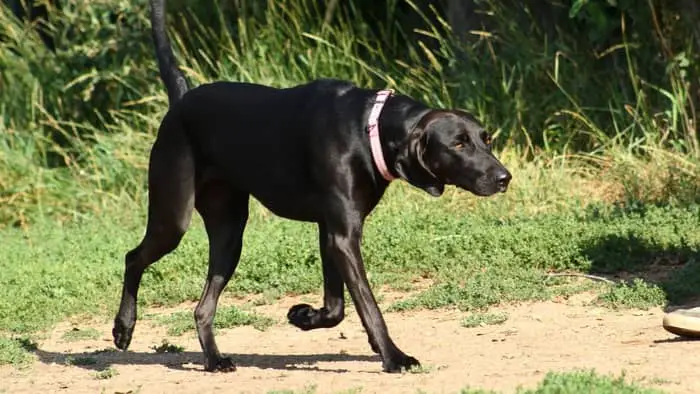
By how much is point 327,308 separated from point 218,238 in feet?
2.02

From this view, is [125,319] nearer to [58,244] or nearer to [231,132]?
[231,132]

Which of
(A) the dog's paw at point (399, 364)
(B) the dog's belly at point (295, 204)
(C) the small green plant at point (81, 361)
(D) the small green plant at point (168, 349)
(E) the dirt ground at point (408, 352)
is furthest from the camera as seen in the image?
(D) the small green plant at point (168, 349)

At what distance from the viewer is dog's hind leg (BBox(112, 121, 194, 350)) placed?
633 cm

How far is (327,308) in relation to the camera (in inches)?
244

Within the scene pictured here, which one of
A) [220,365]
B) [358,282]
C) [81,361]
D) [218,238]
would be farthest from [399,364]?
[81,361]

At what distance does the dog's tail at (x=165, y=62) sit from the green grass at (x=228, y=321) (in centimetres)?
127

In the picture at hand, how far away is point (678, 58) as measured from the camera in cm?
980

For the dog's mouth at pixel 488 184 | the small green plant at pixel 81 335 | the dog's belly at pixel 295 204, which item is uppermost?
the dog's mouth at pixel 488 184

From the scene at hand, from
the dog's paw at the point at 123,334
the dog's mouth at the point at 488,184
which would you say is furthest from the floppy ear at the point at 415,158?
the dog's paw at the point at 123,334

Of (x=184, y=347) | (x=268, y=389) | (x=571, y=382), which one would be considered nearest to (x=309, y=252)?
(x=184, y=347)

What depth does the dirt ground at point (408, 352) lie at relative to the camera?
5.43 metres

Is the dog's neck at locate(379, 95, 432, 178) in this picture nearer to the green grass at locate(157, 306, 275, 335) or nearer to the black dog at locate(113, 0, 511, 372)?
the black dog at locate(113, 0, 511, 372)

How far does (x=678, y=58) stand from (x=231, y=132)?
15.1 feet

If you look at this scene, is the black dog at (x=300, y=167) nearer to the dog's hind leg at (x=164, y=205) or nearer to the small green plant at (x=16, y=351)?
the dog's hind leg at (x=164, y=205)
